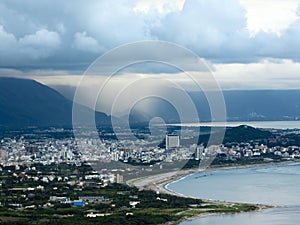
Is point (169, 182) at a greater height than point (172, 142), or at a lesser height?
lesser

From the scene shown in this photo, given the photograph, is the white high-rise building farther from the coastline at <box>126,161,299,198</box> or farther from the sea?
the sea

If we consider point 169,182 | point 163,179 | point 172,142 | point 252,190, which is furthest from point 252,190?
point 172,142

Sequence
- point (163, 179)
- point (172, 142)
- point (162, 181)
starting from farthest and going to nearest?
point (172, 142) → point (163, 179) → point (162, 181)

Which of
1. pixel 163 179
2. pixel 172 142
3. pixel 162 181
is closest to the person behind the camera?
pixel 162 181

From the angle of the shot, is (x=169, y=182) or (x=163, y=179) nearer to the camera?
(x=169, y=182)

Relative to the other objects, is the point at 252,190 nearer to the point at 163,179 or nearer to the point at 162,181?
the point at 162,181

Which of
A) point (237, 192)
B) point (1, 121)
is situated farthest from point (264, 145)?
point (1, 121)

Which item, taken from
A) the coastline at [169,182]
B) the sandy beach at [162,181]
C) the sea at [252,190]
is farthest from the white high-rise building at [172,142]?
the sea at [252,190]

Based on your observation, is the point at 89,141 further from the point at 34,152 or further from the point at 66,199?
the point at 66,199

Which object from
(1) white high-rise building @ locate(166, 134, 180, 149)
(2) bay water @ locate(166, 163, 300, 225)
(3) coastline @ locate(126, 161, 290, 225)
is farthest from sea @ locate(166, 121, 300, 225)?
(1) white high-rise building @ locate(166, 134, 180, 149)
